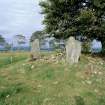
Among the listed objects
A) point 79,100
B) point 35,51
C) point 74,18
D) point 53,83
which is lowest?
point 79,100

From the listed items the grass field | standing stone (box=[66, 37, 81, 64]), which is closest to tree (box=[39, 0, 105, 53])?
the grass field

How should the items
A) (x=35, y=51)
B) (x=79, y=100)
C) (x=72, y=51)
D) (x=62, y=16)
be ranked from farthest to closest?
1. (x=62, y=16)
2. (x=35, y=51)
3. (x=72, y=51)
4. (x=79, y=100)

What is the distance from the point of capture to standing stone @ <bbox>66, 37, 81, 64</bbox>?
19359 millimetres

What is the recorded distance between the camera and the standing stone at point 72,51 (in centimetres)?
1936

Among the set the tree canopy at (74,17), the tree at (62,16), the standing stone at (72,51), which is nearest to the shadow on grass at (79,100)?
the standing stone at (72,51)

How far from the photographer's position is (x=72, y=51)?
19.5 meters

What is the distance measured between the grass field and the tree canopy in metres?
3.29

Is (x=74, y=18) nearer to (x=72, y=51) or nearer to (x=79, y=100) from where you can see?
(x=72, y=51)

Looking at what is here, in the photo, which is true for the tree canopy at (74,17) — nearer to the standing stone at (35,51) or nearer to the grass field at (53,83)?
the standing stone at (35,51)

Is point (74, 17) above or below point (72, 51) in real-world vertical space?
above

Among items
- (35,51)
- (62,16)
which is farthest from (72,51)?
(62,16)

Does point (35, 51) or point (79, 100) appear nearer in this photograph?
point (79, 100)

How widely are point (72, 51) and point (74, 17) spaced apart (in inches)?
188

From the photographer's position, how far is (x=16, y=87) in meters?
16.2
